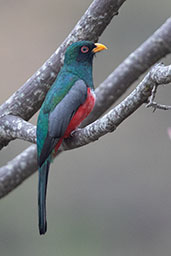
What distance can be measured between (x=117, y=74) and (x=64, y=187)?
14.5 feet

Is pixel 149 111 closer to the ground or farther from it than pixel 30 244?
farther from it

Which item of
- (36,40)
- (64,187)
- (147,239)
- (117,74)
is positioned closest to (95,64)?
(36,40)

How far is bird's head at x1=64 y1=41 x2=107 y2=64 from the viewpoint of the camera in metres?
4.63

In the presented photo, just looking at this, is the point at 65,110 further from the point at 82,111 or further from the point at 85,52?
the point at 85,52

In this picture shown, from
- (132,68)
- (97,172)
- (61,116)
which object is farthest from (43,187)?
(97,172)

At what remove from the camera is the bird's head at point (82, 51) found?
4.63 m

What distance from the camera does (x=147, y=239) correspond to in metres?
8.34

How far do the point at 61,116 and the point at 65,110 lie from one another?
7 centimetres

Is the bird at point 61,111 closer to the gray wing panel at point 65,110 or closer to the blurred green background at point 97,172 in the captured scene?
the gray wing panel at point 65,110

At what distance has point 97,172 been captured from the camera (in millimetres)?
9266

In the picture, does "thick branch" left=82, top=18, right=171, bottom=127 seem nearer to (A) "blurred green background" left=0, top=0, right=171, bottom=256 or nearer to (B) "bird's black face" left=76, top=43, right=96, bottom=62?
(B) "bird's black face" left=76, top=43, right=96, bottom=62

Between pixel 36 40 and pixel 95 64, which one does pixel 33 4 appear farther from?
pixel 95 64

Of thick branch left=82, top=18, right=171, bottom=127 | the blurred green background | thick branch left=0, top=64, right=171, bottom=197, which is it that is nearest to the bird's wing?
thick branch left=0, top=64, right=171, bottom=197

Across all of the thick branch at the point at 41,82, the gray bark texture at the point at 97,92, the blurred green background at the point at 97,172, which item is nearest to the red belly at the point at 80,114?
the gray bark texture at the point at 97,92
